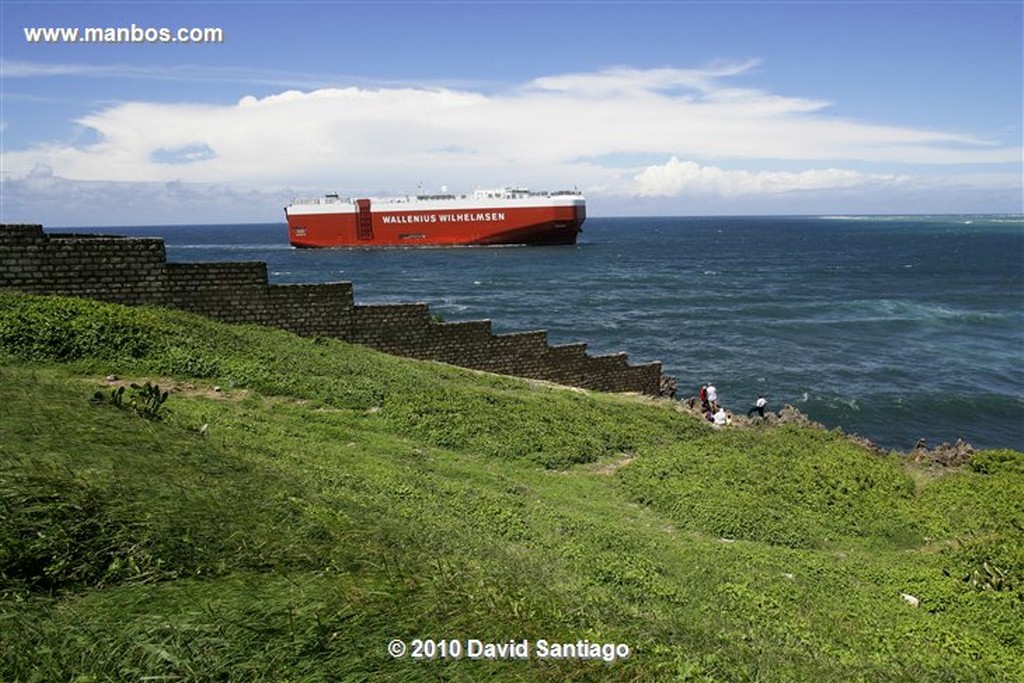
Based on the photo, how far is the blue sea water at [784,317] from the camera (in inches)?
961

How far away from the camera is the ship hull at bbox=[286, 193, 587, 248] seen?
7588cm

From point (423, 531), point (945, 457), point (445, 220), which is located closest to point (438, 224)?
point (445, 220)

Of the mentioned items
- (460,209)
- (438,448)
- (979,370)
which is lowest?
(979,370)

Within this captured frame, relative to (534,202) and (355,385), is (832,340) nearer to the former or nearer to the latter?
(355,385)

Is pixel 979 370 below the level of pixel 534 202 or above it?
below

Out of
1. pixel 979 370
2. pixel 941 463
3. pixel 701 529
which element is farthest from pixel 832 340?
pixel 701 529

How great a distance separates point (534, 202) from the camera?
7600 cm

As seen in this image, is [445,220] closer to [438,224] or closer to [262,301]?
[438,224]

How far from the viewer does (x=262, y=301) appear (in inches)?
608

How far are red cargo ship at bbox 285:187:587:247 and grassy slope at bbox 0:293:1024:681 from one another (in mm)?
63668

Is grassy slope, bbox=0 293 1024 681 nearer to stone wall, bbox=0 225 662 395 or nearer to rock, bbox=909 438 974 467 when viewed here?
rock, bbox=909 438 974 467

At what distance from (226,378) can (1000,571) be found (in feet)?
34.0

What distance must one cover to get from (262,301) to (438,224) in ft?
210

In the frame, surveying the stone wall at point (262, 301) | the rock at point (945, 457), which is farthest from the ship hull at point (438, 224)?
the rock at point (945, 457)
